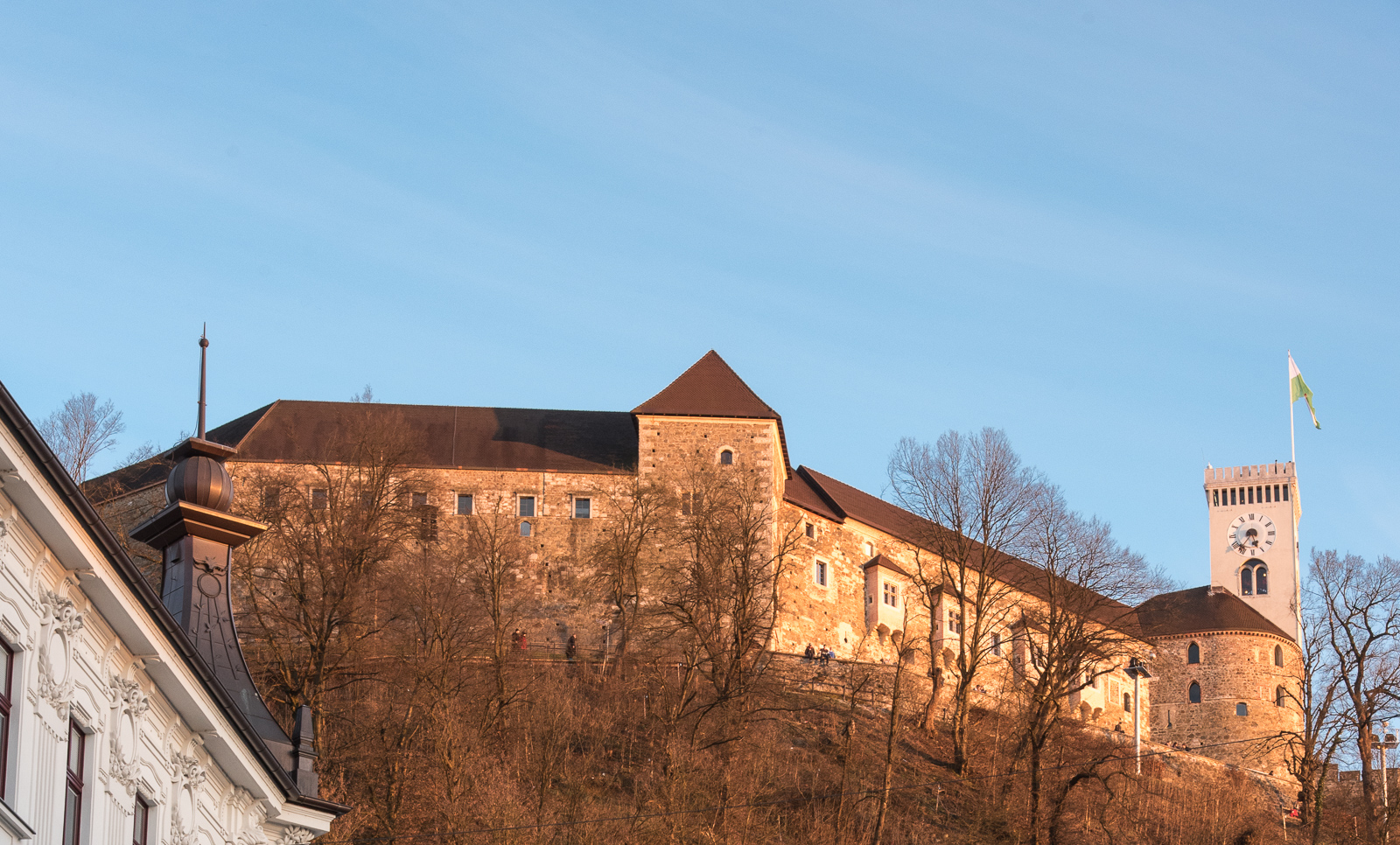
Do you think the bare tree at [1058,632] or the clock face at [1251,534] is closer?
the bare tree at [1058,632]

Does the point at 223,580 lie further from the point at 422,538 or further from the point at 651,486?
the point at 651,486

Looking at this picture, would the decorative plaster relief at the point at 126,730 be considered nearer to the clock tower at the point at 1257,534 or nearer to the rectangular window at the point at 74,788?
the rectangular window at the point at 74,788

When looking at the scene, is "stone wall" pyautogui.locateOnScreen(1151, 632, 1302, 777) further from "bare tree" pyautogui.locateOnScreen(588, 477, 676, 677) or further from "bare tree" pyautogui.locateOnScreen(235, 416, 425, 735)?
"bare tree" pyautogui.locateOnScreen(235, 416, 425, 735)

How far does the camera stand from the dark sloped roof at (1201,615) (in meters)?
82.5

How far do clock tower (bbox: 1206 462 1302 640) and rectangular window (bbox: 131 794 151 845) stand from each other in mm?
81286

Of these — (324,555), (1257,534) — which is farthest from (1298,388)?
(324,555)

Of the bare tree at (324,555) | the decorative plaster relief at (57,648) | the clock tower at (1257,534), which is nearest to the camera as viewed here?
the decorative plaster relief at (57,648)

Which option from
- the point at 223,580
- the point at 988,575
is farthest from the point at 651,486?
the point at 223,580

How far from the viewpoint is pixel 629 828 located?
3703 centimetres

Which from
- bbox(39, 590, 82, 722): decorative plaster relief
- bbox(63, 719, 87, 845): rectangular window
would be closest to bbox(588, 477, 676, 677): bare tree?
bbox(63, 719, 87, 845): rectangular window

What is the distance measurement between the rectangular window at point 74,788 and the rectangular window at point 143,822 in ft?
4.65

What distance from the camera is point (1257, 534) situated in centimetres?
9819

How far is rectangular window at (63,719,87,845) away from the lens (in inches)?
615

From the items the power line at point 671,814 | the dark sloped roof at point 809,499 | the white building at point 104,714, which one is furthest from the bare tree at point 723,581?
the white building at point 104,714
